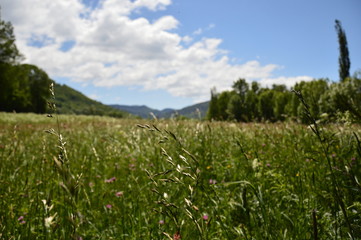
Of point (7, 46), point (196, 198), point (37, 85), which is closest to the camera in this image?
point (196, 198)

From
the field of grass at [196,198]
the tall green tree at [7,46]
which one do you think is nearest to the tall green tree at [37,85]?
the tall green tree at [7,46]

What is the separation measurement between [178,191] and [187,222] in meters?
0.87

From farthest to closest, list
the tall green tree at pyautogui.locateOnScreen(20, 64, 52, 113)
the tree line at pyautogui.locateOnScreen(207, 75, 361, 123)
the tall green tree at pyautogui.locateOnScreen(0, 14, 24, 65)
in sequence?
the tall green tree at pyautogui.locateOnScreen(20, 64, 52, 113) < the tall green tree at pyautogui.locateOnScreen(0, 14, 24, 65) < the tree line at pyautogui.locateOnScreen(207, 75, 361, 123)

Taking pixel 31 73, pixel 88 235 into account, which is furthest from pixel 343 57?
pixel 31 73

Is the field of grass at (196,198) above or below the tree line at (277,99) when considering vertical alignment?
below

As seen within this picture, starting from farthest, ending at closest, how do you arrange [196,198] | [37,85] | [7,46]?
[37,85], [7,46], [196,198]

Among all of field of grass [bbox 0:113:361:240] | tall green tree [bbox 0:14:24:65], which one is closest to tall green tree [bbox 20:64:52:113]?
tall green tree [bbox 0:14:24:65]

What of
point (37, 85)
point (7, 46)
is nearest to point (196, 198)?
point (7, 46)

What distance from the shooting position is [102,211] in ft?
10.1

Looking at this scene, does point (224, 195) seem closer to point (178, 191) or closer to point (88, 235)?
point (178, 191)

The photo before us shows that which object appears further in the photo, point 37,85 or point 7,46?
point 37,85

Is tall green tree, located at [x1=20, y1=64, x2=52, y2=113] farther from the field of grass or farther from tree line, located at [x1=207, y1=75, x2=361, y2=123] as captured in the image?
the field of grass

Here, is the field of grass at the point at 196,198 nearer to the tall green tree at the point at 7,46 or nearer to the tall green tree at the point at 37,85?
the tall green tree at the point at 7,46

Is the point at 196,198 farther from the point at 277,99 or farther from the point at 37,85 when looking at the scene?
the point at 37,85
